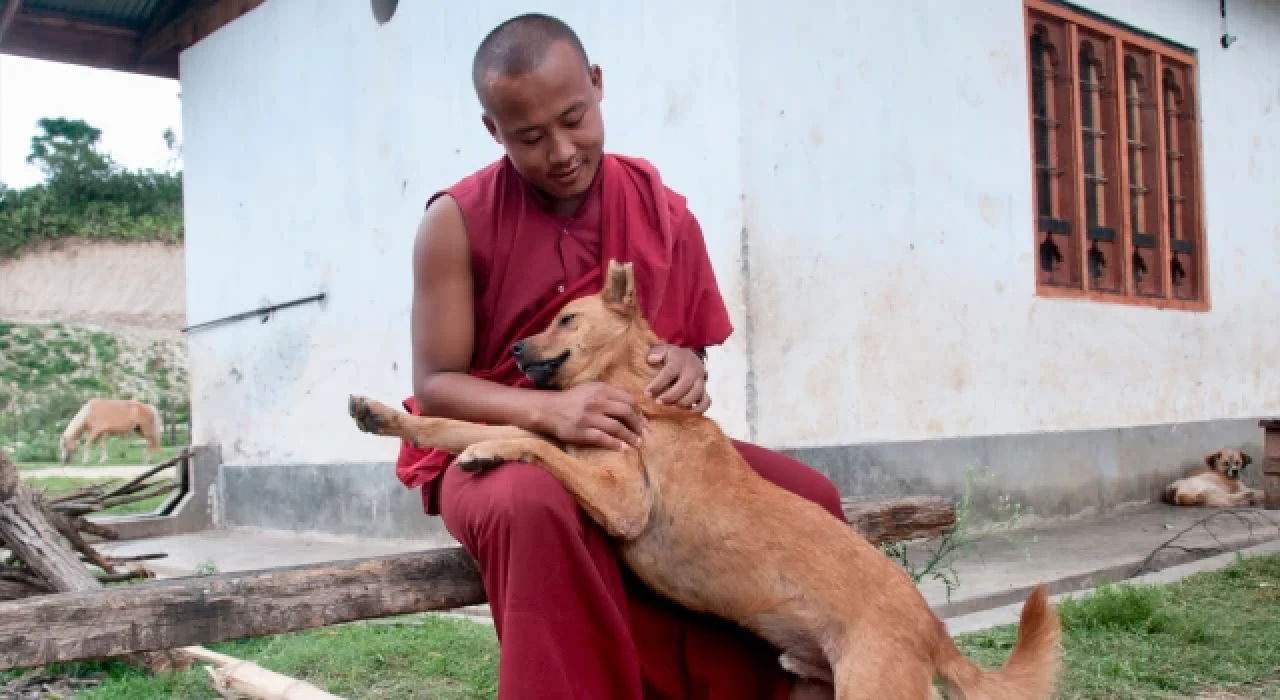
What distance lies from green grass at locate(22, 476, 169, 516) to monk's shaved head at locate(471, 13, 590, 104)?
8053 millimetres

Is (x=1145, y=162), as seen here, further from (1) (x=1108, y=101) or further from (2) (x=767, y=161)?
(2) (x=767, y=161)

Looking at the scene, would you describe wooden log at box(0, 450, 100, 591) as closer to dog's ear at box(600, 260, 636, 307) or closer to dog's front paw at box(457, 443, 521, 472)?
dog's front paw at box(457, 443, 521, 472)

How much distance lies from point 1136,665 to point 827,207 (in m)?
2.94

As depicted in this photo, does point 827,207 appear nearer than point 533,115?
No

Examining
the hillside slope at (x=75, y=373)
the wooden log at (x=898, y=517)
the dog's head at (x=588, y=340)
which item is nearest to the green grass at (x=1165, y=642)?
the wooden log at (x=898, y=517)

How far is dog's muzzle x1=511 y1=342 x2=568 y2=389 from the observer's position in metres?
2.56

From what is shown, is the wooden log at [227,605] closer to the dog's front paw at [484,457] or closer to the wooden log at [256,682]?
the dog's front paw at [484,457]

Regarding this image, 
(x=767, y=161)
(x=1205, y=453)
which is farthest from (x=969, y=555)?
(x=1205, y=453)

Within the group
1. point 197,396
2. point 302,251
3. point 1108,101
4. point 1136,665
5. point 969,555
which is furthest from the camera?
Result: point 197,396

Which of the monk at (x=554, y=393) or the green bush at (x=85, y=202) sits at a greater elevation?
the green bush at (x=85, y=202)

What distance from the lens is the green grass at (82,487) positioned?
10617 mm

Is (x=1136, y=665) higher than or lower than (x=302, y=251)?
lower

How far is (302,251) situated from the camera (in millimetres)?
8766

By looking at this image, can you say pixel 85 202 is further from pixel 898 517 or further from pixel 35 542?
pixel 898 517
